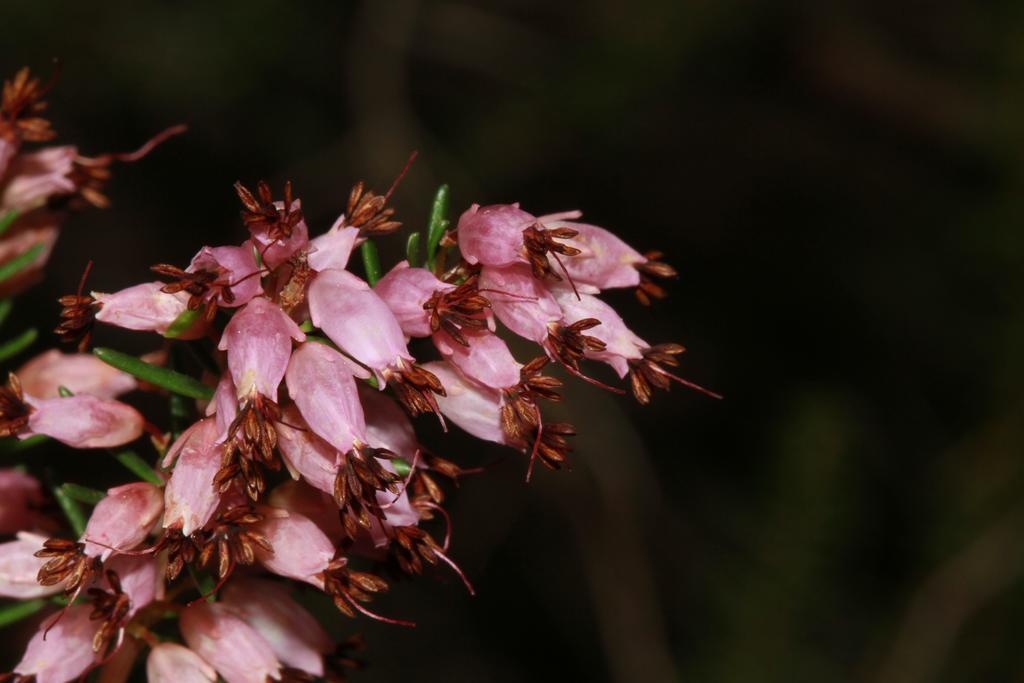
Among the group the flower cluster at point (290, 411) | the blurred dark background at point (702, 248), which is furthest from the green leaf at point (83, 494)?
the blurred dark background at point (702, 248)

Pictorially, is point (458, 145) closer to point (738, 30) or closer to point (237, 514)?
point (738, 30)

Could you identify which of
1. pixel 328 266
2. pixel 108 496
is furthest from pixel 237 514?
pixel 328 266

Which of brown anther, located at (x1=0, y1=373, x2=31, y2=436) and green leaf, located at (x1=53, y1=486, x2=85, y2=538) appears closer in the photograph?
brown anther, located at (x1=0, y1=373, x2=31, y2=436)

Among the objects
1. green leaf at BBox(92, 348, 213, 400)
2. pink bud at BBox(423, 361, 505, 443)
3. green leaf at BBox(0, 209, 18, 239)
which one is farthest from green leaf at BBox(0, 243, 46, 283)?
pink bud at BBox(423, 361, 505, 443)

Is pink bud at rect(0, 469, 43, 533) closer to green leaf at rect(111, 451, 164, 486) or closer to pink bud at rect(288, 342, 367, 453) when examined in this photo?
green leaf at rect(111, 451, 164, 486)

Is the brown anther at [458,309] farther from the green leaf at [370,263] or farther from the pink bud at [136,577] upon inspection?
the pink bud at [136,577]

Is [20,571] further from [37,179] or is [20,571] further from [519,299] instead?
[519,299]
